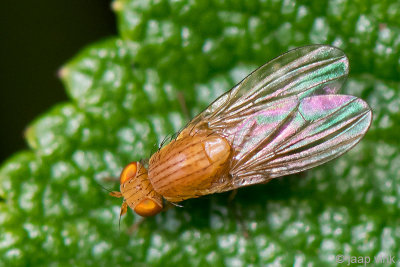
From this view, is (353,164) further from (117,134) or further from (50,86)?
(50,86)

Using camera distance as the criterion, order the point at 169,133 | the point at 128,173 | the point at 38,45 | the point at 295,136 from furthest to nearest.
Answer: the point at 38,45 < the point at 169,133 < the point at 128,173 < the point at 295,136

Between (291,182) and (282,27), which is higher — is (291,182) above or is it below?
below

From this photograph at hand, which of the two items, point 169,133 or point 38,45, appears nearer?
point 169,133

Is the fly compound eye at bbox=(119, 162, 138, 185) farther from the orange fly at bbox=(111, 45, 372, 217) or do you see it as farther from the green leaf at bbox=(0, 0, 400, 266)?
the green leaf at bbox=(0, 0, 400, 266)

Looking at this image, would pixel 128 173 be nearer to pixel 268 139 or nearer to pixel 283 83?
pixel 268 139

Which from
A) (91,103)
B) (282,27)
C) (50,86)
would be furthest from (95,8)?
(282,27)

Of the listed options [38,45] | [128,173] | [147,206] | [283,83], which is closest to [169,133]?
[128,173]
